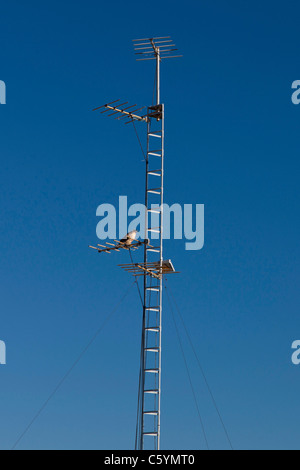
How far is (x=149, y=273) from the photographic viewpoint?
5444 cm

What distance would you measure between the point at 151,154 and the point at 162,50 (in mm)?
6530

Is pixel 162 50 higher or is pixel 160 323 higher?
pixel 162 50
